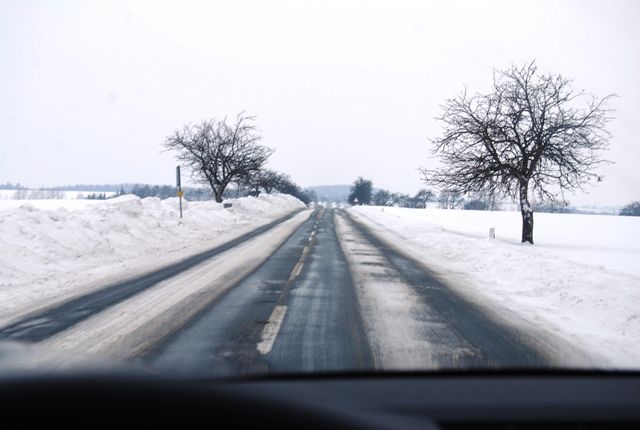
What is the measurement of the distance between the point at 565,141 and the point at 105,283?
16341 mm

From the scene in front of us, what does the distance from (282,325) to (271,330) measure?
256 millimetres

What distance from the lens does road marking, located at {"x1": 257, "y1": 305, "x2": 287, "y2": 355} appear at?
448 centimetres

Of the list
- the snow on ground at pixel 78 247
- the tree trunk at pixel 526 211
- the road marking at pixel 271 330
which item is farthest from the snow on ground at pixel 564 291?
the snow on ground at pixel 78 247

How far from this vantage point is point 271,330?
514 cm

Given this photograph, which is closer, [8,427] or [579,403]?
[8,427]

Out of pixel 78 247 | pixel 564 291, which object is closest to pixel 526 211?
pixel 564 291

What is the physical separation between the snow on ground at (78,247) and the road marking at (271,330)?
3598 mm

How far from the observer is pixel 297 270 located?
9.71m

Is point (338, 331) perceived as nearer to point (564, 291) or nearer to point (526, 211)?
point (564, 291)

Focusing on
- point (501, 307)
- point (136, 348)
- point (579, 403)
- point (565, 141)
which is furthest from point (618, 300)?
point (565, 141)

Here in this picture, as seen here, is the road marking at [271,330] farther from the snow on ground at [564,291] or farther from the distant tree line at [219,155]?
the distant tree line at [219,155]

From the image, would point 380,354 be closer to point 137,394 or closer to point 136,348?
point 136,348

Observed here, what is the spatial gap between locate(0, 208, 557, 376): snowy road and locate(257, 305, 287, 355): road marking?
1 centimetres

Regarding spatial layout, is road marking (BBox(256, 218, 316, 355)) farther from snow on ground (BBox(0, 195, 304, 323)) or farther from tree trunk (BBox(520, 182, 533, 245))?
tree trunk (BBox(520, 182, 533, 245))
